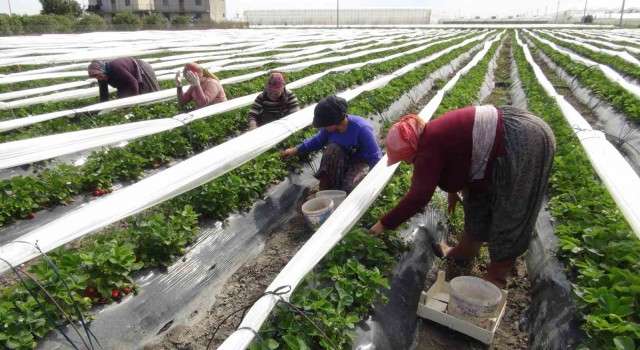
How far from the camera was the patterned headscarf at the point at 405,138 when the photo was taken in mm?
2600

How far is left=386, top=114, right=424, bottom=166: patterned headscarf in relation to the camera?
2.60m

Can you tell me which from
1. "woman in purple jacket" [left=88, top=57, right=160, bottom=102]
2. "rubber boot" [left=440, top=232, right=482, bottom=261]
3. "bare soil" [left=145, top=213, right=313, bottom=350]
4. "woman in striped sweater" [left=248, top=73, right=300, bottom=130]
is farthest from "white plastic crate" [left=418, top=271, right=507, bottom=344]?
"woman in purple jacket" [left=88, top=57, right=160, bottom=102]

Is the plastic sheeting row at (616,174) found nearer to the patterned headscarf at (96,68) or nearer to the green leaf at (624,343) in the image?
the green leaf at (624,343)

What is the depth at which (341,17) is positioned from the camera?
2667 inches

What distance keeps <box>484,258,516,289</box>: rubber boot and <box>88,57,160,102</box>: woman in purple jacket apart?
6.13m

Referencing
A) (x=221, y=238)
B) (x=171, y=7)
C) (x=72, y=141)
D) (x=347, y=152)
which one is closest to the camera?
(x=221, y=238)

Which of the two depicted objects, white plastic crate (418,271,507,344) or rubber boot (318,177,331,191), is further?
rubber boot (318,177,331,191)

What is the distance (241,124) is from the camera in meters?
6.36

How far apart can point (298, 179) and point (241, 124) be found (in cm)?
185

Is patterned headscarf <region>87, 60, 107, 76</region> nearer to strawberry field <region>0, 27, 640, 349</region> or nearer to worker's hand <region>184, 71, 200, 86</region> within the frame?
strawberry field <region>0, 27, 640, 349</region>

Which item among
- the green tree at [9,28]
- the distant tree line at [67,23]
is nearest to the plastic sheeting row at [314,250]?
the green tree at [9,28]

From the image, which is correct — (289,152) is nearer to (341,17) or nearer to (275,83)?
(275,83)

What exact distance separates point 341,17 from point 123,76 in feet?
219

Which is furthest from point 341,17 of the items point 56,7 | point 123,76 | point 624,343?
point 624,343
